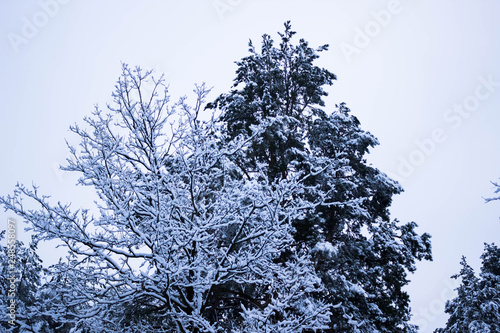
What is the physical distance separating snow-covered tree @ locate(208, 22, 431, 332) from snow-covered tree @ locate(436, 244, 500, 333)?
12451 millimetres

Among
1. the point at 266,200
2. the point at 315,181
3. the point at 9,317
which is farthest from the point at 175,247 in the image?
the point at 315,181

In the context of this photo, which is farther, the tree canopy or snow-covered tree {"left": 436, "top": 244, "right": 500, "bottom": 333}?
snow-covered tree {"left": 436, "top": 244, "right": 500, "bottom": 333}

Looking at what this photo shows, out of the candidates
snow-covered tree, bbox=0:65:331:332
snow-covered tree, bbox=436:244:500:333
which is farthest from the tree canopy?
snow-covered tree, bbox=436:244:500:333

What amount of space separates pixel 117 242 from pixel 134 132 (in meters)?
2.15

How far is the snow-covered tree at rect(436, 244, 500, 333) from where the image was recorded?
18984 millimetres

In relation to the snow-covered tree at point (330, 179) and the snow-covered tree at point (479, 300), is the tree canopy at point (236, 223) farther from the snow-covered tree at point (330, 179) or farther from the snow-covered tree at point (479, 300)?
the snow-covered tree at point (479, 300)

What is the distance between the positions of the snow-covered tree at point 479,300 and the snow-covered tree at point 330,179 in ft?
40.9

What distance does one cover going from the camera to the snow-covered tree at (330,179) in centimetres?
910

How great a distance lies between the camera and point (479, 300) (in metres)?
19.8

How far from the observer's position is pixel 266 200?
569 centimetres

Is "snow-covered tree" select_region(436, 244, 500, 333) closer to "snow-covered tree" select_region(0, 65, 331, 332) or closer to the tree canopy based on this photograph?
→ the tree canopy

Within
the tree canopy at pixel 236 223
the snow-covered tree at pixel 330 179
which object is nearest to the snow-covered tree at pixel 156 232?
the tree canopy at pixel 236 223

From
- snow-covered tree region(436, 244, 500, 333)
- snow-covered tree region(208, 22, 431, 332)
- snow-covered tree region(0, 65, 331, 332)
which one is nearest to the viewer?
snow-covered tree region(0, 65, 331, 332)

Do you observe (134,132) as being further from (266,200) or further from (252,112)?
(252,112)
